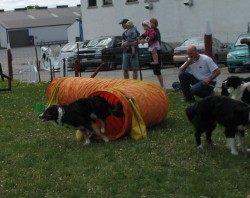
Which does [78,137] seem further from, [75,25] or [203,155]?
[75,25]

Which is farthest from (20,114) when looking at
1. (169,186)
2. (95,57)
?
(95,57)

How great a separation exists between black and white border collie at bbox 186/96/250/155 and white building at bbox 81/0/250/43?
25164 mm

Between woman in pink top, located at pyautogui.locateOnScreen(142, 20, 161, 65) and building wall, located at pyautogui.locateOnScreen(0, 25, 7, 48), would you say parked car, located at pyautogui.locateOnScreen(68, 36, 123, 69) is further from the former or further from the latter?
building wall, located at pyautogui.locateOnScreen(0, 25, 7, 48)

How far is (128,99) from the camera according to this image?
835cm

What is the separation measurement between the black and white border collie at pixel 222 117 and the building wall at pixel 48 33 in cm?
7452

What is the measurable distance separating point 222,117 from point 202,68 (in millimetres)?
4309

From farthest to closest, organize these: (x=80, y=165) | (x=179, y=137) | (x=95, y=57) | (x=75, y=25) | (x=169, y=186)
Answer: (x=75, y=25) → (x=95, y=57) → (x=179, y=137) → (x=80, y=165) → (x=169, y=186)

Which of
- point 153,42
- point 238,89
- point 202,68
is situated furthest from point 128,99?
point 153,42

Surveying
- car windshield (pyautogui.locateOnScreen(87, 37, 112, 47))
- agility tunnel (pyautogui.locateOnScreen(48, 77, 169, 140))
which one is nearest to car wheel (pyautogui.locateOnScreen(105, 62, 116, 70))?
car windshield (pyautogui.locateOnScreen(87, 37, 112, 47))

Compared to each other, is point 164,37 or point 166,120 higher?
point 166,120

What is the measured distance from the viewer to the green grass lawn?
577 centimetres

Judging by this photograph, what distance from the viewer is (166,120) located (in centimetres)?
966

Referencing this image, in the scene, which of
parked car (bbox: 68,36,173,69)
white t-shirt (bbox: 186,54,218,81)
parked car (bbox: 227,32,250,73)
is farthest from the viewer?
parked car (bbox: 68,36,173,69)

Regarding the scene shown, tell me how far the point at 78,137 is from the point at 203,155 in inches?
95.0
